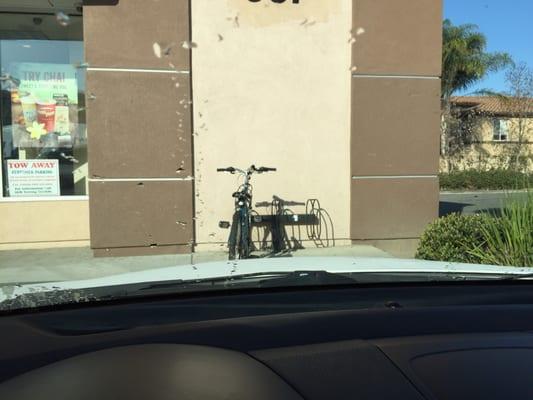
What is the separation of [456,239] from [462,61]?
89.9 feet

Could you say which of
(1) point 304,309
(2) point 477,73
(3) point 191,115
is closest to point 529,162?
(2) point 477,73

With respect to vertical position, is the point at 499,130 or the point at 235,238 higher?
the point at 499,130

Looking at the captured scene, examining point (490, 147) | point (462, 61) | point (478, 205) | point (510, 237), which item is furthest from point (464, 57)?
point (510, 237)

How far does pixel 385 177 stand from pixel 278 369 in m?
7.56

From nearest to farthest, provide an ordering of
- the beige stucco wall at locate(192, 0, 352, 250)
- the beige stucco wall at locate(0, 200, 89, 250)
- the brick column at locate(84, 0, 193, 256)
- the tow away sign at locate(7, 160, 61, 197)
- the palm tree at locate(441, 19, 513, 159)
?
the brick column at locate(84, 0, 193, 256) → the beige stucco wall at locate(192, 0, 352, 250) → the beige stucco wall at locate(0, 200, 89, 250) → the tow away sign at locate(7, 160, 61, 197) → the palm tree at locate(441, 19, 513, 159)

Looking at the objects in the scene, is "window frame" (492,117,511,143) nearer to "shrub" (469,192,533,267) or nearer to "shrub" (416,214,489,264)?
"shrub" (416,214,489,264)

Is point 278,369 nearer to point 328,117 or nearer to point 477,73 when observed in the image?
point 328,117

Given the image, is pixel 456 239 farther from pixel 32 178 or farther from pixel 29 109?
pixel 29 109

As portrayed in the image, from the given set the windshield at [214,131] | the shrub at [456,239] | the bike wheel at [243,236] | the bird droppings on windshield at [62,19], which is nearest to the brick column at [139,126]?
the windshield at [214,131]

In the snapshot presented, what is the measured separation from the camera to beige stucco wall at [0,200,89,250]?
29.6 feet

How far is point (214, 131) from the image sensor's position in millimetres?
8531

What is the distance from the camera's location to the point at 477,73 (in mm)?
31922

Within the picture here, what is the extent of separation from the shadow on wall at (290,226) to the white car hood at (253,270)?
5.27m

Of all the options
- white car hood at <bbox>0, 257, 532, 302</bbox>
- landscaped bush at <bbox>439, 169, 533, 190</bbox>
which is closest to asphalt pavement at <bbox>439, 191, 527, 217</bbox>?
white car hood at <bbox>0, 257, 532, 302</bbox>
